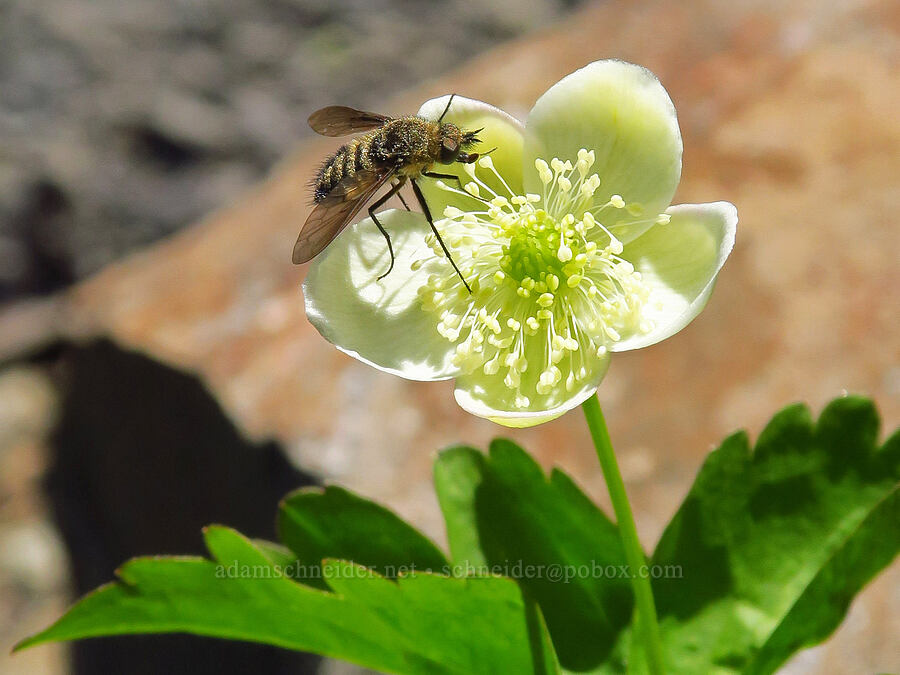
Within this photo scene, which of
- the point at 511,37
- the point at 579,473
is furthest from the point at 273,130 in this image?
the point at 579,473

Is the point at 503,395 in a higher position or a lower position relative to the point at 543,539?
higher

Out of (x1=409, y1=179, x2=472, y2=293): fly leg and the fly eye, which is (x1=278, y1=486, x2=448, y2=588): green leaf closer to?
(x1=409, y1=179, x2=472, y2=293): fly leg

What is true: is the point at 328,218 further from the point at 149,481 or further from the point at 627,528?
the point at 149,481

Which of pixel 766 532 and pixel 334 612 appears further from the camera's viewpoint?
pixel 766 532

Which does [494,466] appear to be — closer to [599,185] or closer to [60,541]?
[599,185]

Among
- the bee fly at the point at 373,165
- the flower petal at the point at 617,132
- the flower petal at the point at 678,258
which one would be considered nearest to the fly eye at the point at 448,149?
the bee fly at the point at 373,165

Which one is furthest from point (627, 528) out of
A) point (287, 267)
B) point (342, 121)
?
point (287, 267)

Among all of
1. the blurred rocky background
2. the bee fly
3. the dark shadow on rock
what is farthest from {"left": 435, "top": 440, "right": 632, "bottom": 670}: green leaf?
the dark shadow on rock
